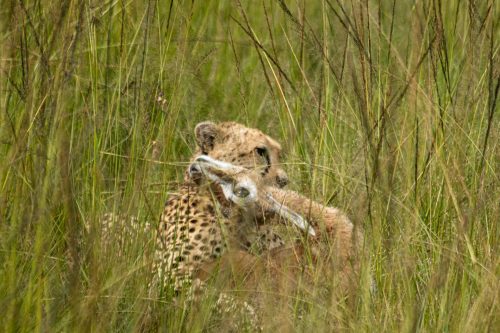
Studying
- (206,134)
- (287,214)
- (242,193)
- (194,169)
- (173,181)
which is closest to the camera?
(173,181)

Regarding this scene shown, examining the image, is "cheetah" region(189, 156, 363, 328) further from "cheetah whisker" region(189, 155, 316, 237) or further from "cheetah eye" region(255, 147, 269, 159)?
"cheetah eye" region(255, 147, 269, 159)

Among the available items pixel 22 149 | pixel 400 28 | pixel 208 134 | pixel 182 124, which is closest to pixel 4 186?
pixel 22 149

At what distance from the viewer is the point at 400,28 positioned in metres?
6.11

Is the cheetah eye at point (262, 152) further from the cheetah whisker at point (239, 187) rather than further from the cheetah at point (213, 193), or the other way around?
the cheetah whisker at point (239, 187)

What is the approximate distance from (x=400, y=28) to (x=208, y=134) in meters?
1.93

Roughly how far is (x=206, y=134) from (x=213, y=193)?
0.96 ft

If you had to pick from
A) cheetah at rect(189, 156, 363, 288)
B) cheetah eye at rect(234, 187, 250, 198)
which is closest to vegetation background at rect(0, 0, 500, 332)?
cheetah at rect(189, 156, 363, 288)

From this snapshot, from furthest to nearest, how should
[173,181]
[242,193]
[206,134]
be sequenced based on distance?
[206,134], [242,193], [173,181]

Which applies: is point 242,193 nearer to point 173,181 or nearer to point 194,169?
point 194,169

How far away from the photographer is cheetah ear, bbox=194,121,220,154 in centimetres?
444

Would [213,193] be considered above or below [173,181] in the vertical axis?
Answer: below

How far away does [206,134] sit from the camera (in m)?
4.46

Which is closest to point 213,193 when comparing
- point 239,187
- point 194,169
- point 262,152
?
point 194,169

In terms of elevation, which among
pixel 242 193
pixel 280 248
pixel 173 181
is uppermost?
pixel 173 181
